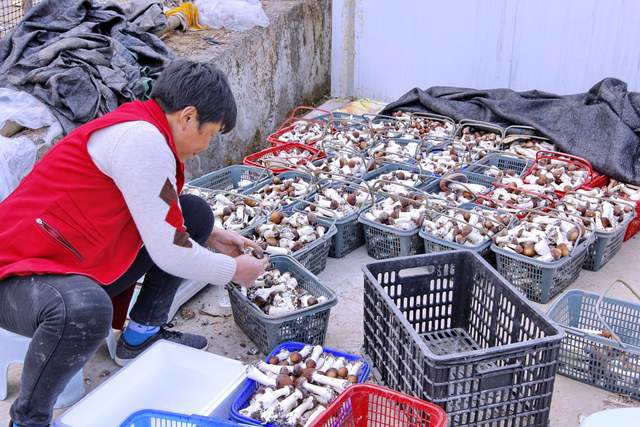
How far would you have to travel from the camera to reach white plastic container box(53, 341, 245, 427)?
2393 millimetres

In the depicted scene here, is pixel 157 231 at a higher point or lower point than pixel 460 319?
higher

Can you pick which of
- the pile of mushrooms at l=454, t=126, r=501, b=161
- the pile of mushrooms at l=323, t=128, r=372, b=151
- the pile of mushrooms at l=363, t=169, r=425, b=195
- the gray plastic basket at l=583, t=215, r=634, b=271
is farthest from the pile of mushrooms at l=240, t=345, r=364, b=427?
the pile of mushrooms at l=454, t=126, r=501, b=161

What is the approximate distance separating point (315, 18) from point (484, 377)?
490 centimetres

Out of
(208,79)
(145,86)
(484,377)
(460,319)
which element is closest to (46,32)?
(145,86)

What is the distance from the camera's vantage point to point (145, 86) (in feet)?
13.9

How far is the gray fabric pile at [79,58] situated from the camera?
3924mm

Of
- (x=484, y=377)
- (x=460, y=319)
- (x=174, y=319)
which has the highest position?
(x=484, y=377)

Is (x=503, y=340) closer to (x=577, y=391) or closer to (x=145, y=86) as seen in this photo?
(x=577, y=391)

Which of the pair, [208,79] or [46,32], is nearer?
[208,79]

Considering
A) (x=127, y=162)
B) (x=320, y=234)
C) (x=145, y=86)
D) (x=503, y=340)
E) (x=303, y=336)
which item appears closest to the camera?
(x=127, y=162)

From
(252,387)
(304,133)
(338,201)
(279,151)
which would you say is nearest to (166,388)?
(252,387)

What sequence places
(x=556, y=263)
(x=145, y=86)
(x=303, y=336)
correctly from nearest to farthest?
(x=303, y=336)
(x=556, y=263)
(x=145, y=86)

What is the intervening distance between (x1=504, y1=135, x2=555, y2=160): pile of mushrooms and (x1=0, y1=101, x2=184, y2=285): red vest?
307 cm

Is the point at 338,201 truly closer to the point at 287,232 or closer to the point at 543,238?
the point at 287,232
